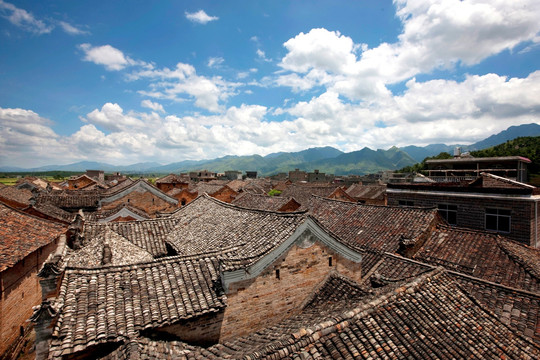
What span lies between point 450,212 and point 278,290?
18.5 metres

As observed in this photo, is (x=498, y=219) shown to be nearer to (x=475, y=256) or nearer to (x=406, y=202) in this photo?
(x=406, y=202)

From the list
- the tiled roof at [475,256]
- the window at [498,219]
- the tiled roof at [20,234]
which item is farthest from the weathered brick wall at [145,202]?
the window at [498,219]

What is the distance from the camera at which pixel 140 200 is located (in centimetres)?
2619

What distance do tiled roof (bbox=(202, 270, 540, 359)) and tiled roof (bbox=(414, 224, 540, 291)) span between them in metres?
6.38

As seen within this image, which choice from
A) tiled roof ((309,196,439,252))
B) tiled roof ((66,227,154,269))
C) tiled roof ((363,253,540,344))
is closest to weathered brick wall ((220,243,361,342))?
tiled roof ((363,253,540,344))

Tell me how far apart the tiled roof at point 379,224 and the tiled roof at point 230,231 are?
369 centimetres

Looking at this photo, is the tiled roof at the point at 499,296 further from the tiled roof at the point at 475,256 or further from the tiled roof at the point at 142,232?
the tiled roof at the point at 142,232

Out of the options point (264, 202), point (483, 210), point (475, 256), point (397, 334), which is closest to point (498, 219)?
point (483, 210)

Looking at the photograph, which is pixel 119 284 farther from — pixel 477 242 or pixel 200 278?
pixel 477 242

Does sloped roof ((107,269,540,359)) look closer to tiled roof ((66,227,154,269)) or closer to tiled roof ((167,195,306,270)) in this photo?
tiled roof ((167,195,306,270))

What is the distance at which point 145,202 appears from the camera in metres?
26.4

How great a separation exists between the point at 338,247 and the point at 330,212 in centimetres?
1255

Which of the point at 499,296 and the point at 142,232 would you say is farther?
the point at 142,232

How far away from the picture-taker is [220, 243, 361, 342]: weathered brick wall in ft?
28.4
